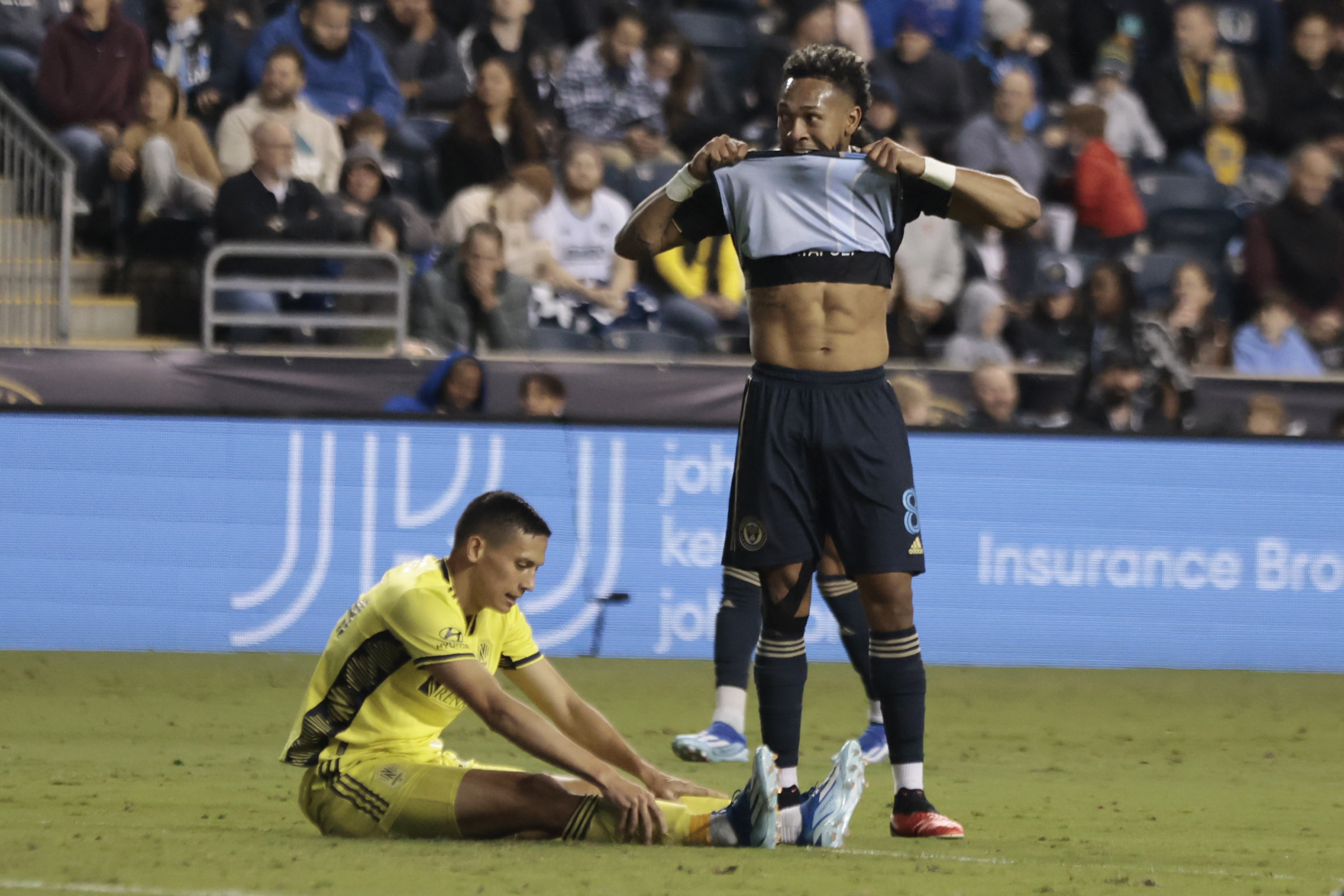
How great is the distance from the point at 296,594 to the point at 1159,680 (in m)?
4.71

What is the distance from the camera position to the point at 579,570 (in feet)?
33.3

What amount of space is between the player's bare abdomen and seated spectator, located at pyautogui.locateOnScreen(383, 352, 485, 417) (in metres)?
5.49

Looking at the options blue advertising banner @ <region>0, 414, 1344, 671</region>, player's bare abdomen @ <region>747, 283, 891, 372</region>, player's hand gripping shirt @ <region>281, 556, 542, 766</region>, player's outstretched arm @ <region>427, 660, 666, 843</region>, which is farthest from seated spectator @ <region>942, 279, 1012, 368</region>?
player's outstretched arm @ <region>427, 660, 666, 843</region>

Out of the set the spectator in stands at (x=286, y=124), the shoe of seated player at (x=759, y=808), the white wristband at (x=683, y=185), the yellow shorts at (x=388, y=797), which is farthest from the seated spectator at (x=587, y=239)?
the shoe of seated player at (x=759, y=808)

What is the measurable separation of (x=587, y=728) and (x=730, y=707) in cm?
205

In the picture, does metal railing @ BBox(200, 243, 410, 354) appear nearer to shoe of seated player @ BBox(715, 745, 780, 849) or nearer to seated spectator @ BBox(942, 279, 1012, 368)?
seated spectator @ BBox(942, 279, 1012, 368)

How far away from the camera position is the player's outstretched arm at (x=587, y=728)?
16.9 feet

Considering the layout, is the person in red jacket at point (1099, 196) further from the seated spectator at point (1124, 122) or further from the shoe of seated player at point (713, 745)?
the shoe of seated player at point (713, 745)

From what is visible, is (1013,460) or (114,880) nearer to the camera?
(114,880)

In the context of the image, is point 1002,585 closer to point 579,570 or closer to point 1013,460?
point 1013,460


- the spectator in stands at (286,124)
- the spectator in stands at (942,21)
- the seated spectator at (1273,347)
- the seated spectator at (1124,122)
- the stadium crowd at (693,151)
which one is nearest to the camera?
the stadium crowd at (693,151)

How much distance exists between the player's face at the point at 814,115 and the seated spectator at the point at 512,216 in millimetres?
7183

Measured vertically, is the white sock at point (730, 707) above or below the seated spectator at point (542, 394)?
below

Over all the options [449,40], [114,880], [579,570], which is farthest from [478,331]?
[114,880]
